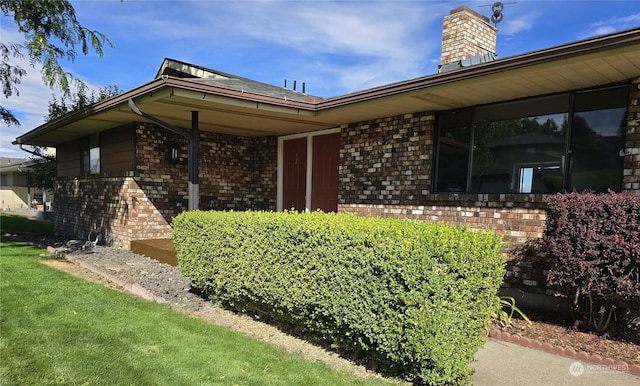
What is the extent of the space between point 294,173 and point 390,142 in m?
3.34

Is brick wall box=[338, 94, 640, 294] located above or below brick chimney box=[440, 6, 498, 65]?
below

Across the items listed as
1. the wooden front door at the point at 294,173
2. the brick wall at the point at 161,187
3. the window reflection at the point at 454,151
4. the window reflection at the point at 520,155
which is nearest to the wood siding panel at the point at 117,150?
A: the brick wall at the point at 161,187

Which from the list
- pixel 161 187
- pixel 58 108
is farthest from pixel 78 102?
pixel 161 187

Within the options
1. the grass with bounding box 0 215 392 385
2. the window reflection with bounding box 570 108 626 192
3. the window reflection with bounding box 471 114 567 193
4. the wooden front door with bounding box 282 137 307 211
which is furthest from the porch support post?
the window reflection with bounding box 570 108 626 192

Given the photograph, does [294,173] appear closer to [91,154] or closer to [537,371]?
[91,154]

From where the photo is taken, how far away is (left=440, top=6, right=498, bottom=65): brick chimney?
7539 millimetres

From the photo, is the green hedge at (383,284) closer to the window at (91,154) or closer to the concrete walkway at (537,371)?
the concrete walkway at (537,371)

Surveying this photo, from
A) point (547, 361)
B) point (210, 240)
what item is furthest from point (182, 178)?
point (547, 361)

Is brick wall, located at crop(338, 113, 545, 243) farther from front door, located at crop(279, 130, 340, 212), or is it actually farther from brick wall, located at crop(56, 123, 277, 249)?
brick wall, located at crop(56, 123, 277, 249)

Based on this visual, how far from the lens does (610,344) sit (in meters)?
3.96

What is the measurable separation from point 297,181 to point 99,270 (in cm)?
466

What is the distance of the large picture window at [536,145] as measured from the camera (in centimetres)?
486

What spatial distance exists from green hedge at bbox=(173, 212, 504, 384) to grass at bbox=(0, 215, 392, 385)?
0.41m

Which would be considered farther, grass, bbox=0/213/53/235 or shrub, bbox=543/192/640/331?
grass, bbox=0/213/53/235
